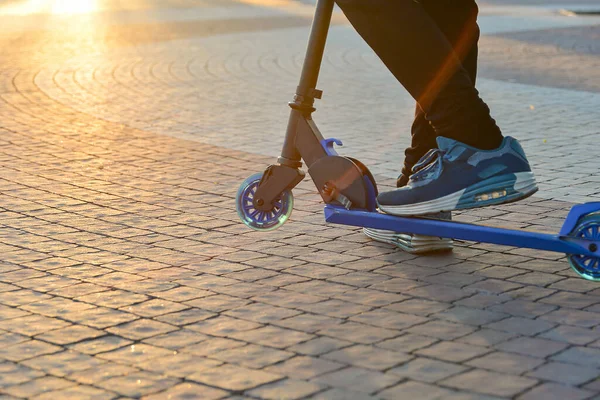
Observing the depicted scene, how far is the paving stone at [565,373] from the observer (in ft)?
9.45

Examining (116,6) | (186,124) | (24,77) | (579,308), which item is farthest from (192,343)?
(116,6)

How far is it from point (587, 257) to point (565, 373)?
0.79 meters

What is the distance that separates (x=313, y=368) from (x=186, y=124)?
5.06 meters

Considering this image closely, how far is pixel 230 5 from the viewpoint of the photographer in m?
21.9

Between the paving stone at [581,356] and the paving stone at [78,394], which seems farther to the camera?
the paving stone at [581,356]

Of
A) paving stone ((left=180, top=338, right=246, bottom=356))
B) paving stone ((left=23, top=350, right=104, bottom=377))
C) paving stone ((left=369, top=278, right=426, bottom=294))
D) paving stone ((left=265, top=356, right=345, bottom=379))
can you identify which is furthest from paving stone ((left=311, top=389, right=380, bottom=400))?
paving stone ((left=369, top=278, right=426, bottom=294))

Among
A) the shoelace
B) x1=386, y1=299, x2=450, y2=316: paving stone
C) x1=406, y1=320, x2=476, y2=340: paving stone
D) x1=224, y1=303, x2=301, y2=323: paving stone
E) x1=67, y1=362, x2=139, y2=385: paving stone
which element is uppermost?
the shoelace

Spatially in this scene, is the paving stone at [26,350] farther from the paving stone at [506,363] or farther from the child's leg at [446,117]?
the child's leg at [446,117]

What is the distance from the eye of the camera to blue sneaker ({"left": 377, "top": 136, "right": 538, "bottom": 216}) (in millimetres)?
3668

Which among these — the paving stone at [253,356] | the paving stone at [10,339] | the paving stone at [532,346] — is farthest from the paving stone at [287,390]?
the paving stone at [10,339]

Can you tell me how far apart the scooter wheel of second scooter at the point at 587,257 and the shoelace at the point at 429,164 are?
1.70ft

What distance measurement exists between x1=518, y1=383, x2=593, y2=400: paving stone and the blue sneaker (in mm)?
988

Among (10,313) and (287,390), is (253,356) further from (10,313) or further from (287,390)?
(10,313)

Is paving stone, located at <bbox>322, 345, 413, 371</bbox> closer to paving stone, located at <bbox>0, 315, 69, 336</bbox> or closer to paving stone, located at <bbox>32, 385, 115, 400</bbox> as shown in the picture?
paving stone, located at <bbox>32, 385, 115, 400</bbox>
